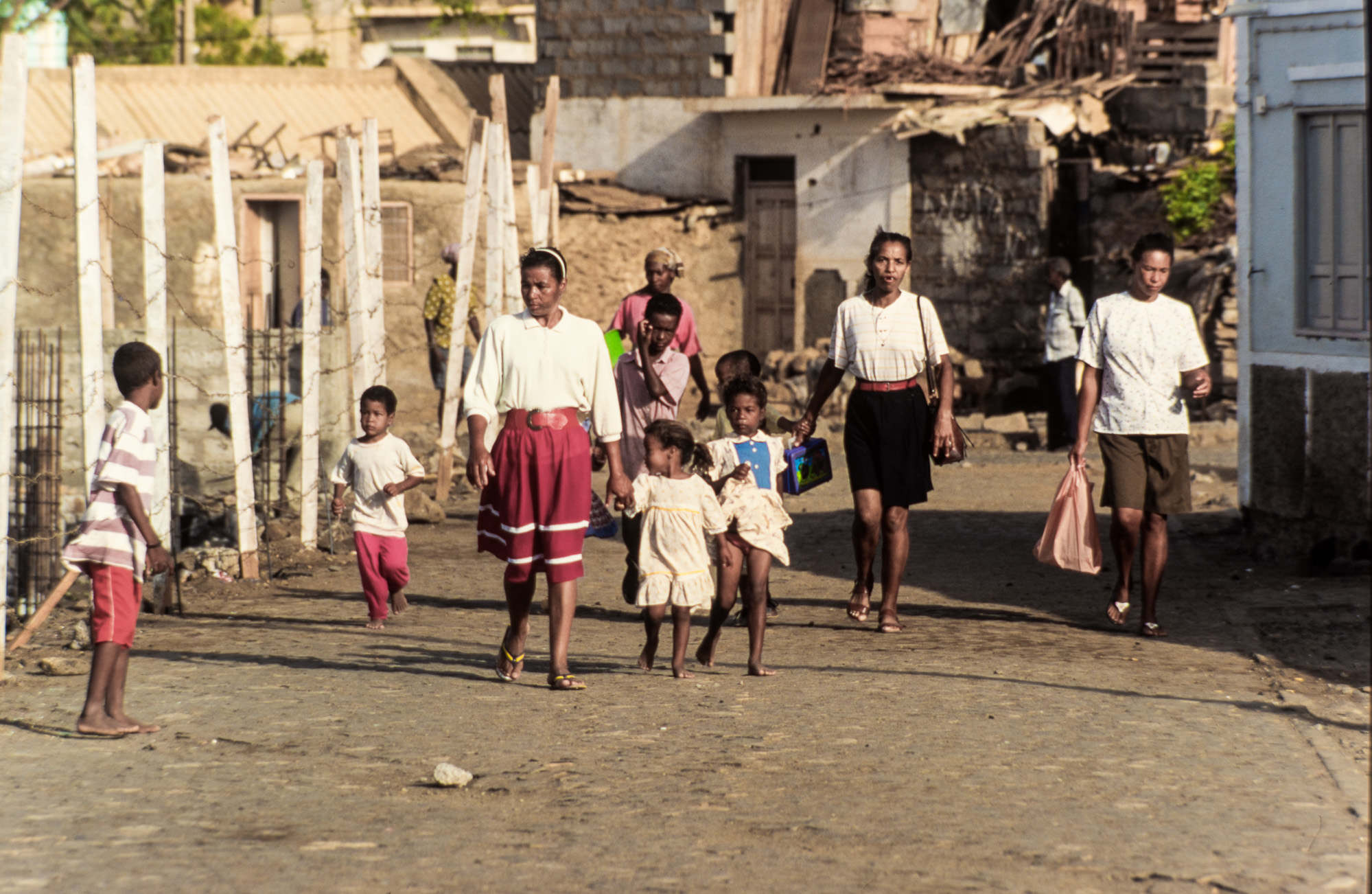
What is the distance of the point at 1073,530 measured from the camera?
7207 mm

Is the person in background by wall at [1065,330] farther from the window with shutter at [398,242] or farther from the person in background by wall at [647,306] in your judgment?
the window with shutter at [398,242]

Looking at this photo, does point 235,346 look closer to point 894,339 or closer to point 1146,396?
point 894,339

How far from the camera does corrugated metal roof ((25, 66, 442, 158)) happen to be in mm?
21766

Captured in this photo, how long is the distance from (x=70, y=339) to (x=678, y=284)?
9128 mm

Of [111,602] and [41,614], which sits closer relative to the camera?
[111,602]

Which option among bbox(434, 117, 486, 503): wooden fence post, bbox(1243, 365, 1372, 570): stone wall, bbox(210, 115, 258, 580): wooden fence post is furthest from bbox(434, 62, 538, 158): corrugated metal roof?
bbox(1243, 365, 1372, 570): stone wall

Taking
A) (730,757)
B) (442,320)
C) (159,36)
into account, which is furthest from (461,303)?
(159,36)

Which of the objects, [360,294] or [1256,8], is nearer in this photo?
[1256,8]

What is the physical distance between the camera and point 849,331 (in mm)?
7207

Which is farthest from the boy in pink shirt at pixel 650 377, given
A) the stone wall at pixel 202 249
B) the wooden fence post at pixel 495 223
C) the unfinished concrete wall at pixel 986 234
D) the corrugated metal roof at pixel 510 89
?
the corrugated metal roof at pixel 510 89

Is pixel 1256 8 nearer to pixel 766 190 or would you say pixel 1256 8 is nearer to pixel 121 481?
pixel 121 481

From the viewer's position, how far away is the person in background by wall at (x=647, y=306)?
775 cm

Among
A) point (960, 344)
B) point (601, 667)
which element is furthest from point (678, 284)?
point (601, 667)

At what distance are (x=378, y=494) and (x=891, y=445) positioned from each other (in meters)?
2.44
